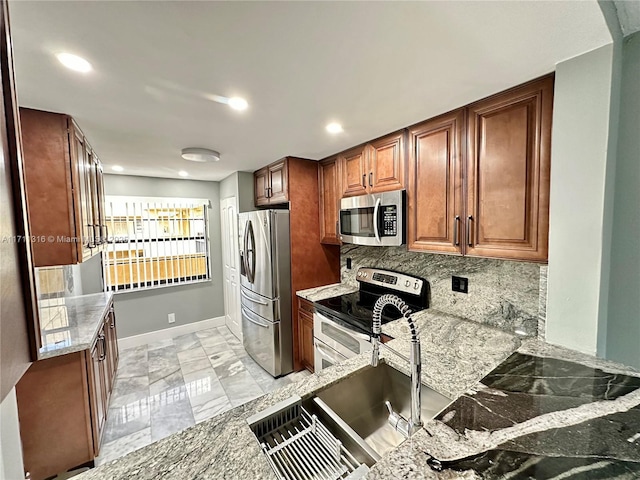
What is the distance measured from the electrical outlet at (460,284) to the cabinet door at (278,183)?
1.74 metres

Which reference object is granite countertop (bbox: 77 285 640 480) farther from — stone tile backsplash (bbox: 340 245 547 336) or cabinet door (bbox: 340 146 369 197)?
cabinet door (bbox: 340 146 369 197)

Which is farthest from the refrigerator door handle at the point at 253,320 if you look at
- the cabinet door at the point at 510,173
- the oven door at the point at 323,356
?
the cabinet door at the point at 510,173

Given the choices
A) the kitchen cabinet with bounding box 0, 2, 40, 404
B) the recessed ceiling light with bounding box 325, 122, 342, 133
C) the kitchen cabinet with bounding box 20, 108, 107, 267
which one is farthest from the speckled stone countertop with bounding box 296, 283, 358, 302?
the kitchen cabinet with bounding box 0, 2, 40, 404

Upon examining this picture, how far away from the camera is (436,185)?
1.75m

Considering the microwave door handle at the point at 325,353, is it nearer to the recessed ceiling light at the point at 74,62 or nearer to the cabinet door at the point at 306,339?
the cabinet door at the point at 306,339

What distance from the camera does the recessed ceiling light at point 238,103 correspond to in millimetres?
1463

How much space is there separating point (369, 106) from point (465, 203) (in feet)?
2.78

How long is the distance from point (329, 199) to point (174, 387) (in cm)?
252

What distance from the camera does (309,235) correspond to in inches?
112

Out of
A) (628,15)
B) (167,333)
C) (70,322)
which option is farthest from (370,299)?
(167,333)

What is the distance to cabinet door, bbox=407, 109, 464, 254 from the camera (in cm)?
163

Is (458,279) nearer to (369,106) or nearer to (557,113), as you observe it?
(557,113)

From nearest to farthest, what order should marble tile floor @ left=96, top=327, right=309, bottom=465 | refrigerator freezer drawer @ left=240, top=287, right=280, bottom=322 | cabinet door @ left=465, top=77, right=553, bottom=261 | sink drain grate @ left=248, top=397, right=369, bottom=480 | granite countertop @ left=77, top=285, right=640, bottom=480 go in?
granite countertop @ left=77, top=285, right=640, bottom=480 < sink drain grate @ left=248, top=397, right=369, bottom=480 < cabinet door @ left=465, top=77, right=553, bottom=261 < marble tile floor @ left=96, top=327, right=309, bottom=465 < refrigerator freezer drawer @ left=240, top=287, right=280, bottom=322

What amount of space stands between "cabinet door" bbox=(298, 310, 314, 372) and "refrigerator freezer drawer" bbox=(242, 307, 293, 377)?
0.16 meters
